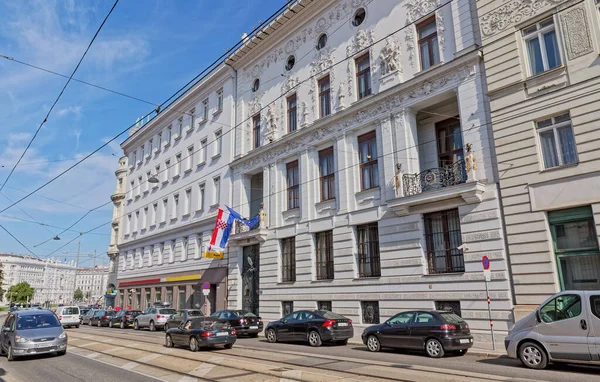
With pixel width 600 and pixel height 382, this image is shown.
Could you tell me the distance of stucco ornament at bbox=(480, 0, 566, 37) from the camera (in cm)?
1596

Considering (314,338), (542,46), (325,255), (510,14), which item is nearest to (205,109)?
(325,255)

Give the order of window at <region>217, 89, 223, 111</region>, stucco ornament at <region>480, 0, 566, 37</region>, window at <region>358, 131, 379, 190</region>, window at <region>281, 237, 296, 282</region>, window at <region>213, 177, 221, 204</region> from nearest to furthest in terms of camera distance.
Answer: stucco ornament at <region>480, 0, 566, 37</region>
window at <region>358, 131, 379, 190</region>
window at <region>281, 237, 296, 282</region>
window at <region>213, 177, 221, 204</region>
window at <region>217, 89, 223, 111</region>

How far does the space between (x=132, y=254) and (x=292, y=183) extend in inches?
1050

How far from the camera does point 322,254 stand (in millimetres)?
23391

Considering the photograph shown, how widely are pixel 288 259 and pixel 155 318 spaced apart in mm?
10251

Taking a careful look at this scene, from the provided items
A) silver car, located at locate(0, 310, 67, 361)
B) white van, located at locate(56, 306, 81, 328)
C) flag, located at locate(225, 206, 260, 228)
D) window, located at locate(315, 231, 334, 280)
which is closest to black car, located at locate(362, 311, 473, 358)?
window, located at locate(315, 231, 334, 280)

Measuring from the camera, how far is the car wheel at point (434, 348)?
12.9 metres

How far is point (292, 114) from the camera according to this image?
27328 mm

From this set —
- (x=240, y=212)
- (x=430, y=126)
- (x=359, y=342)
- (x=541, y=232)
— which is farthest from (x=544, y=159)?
(x=240, y=212)

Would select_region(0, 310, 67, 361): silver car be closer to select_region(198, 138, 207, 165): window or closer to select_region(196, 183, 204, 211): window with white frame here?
select_region(196, 183, 204, 211): window with white frame

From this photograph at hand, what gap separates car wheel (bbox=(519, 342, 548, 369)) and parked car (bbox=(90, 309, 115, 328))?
32452 millimetres

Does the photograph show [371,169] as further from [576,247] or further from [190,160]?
[190,160]

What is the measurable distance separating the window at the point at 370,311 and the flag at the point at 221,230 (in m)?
11.9

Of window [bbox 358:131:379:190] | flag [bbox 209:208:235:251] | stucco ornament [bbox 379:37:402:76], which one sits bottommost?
flag [bbox 209:208:235:251]
